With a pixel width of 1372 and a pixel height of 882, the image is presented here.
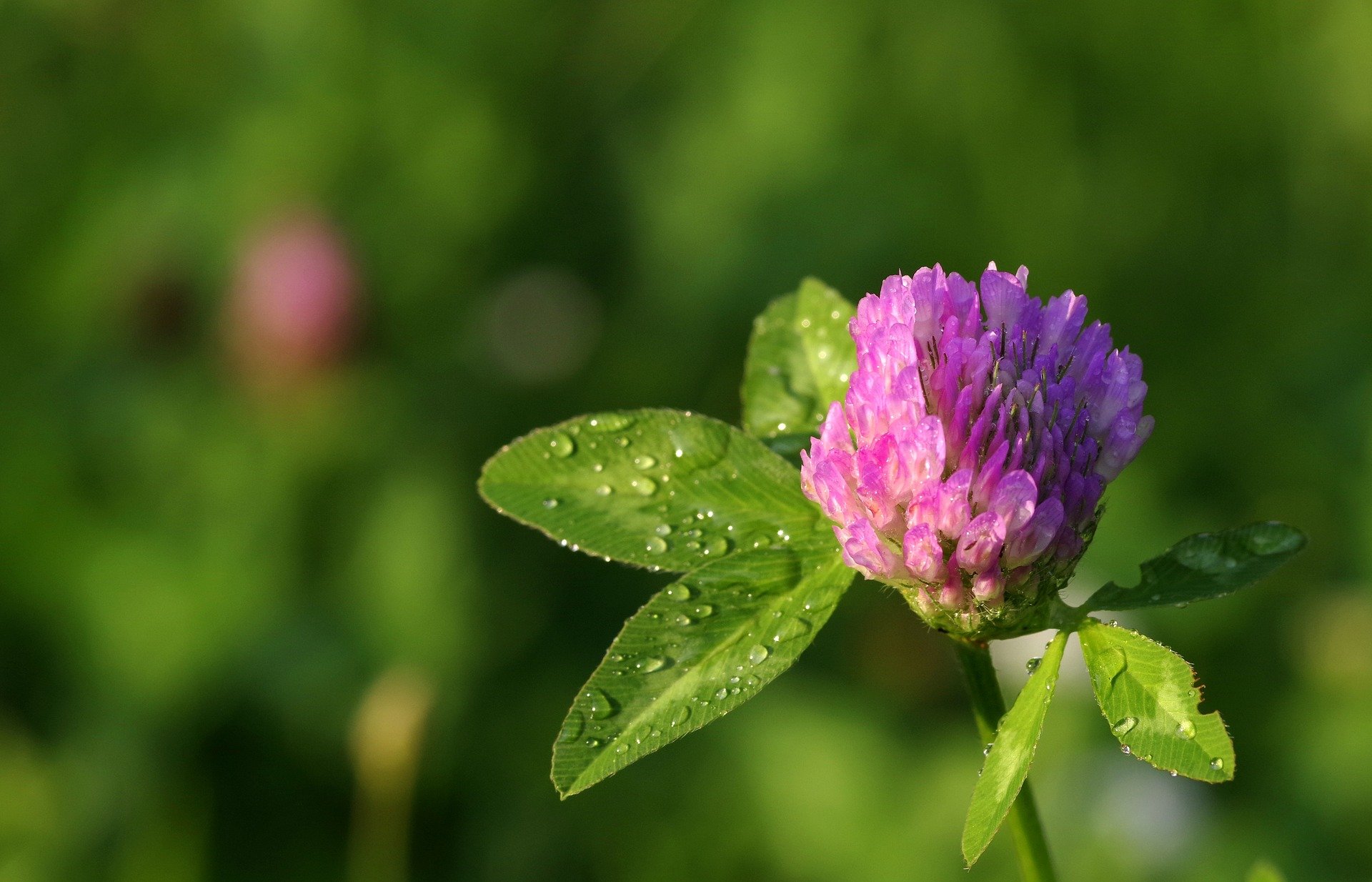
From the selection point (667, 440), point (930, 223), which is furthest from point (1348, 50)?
point (667, 440)

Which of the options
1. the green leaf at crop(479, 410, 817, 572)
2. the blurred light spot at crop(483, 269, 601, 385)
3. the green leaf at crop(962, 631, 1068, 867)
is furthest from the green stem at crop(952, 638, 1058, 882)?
Result: the blurred light spot at crop(483, 269, 601, 385)

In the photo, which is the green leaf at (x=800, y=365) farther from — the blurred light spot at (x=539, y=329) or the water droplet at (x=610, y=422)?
the blurred light spot at (x=539, y=329)

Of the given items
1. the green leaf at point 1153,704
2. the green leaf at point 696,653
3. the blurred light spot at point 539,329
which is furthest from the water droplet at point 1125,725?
the blurred light spot at point 539,329

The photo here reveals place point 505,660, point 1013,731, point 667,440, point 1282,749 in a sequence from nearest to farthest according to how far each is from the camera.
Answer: point 1013,731, point 667,440, point 1282,749, point 505,660

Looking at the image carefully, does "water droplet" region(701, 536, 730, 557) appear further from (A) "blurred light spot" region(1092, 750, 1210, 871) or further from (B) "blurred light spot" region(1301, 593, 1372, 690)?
(B) "blurred light spot" region(1301, 593, 1372, 690)

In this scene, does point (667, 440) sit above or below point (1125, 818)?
above

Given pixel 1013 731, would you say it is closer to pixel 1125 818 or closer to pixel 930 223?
pixel 1125 818
